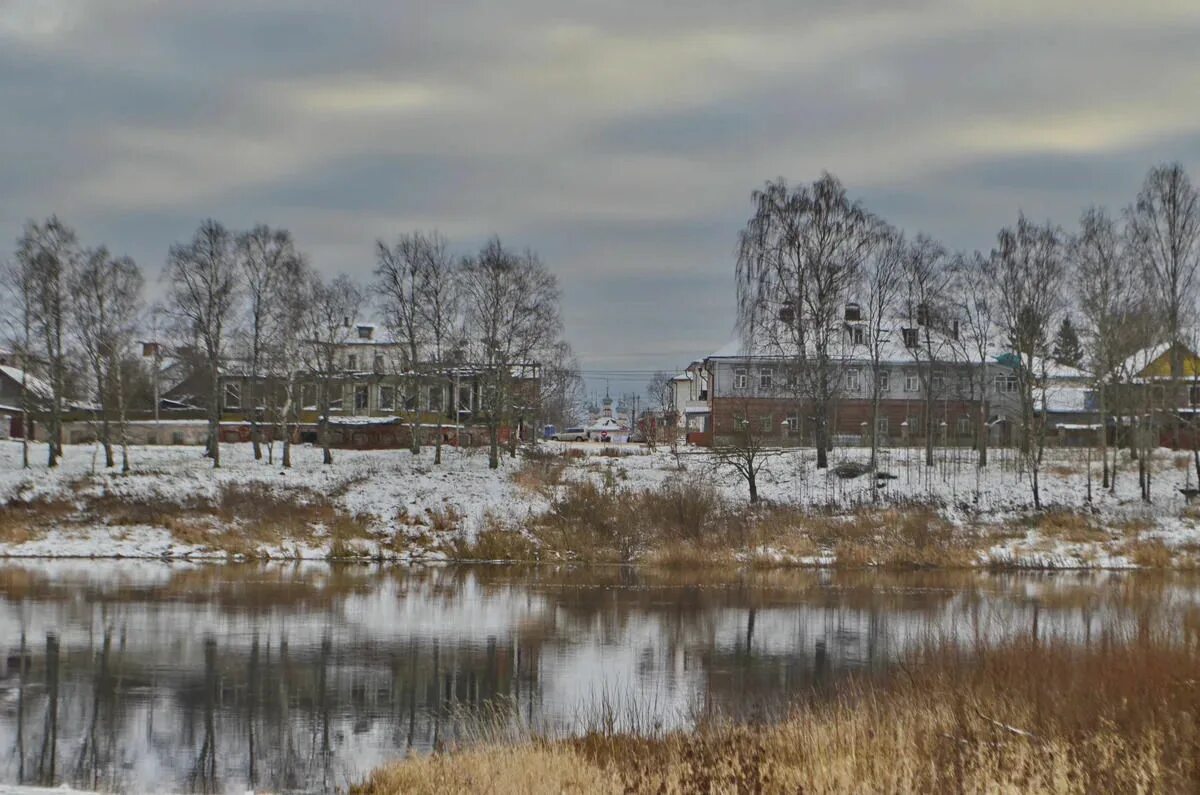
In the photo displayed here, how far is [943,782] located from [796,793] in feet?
5.64

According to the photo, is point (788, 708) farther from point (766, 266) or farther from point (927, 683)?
point (766, 266)

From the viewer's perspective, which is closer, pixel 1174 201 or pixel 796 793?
pixel 796 793

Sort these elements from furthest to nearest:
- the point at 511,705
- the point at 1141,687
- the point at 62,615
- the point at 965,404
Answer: the point at 965,404 → the point at 62,615 → the point at 511,705 → the point at 1141,687

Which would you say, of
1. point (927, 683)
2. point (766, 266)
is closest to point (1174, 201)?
point (766, 266)

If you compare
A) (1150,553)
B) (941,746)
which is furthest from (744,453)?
(941,746)

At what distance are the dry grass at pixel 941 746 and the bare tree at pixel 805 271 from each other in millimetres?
40660

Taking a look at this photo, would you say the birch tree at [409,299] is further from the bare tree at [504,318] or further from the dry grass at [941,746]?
the dry grass at [941,746]

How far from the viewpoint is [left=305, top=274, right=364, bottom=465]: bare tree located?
213 feet

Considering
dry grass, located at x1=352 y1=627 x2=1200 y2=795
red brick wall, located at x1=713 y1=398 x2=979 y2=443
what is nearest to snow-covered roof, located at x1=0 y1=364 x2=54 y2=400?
red brick wall, located at x1=713 y1=398 x2=979 y2=443

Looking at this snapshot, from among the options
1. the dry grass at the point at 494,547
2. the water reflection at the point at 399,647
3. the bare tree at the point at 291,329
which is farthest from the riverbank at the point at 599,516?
the bare tree at the point at 291,329

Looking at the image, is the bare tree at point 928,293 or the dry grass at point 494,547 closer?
the dry grass at point 494,547

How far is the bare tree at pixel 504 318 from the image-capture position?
62.2 meters

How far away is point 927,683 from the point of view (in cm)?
1952

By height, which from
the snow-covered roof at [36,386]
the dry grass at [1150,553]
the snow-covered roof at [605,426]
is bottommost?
the dry grass at [1150,553]
